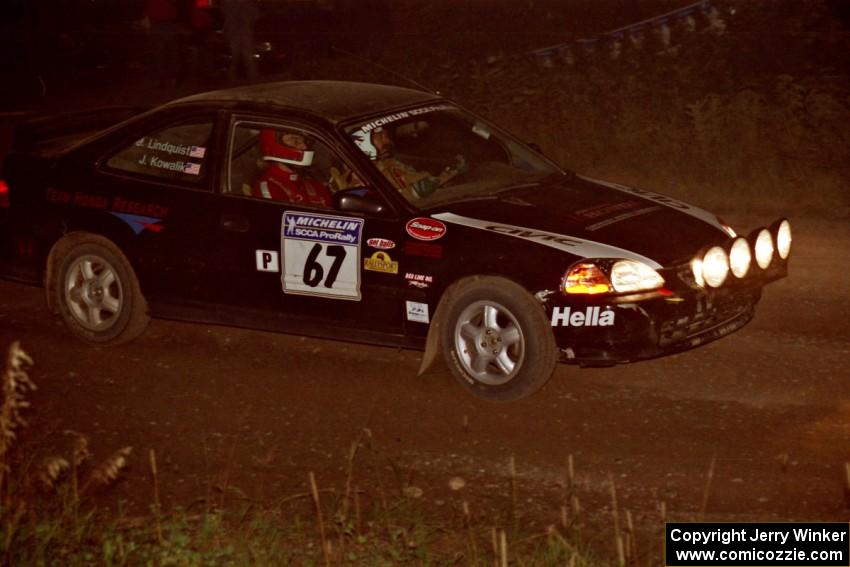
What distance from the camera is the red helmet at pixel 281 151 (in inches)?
302

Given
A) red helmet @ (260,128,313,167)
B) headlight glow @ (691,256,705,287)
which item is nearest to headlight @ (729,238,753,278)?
headlight glow @ (691,256,705,287)

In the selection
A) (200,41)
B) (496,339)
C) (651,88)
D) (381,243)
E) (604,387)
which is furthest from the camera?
(200,41)

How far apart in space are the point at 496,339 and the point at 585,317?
0.50 m

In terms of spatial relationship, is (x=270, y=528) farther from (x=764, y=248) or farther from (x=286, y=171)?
(x=764, y=248)

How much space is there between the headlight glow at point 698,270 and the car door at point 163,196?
8.79ft

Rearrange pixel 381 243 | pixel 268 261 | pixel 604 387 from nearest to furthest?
pixel 381 243 < pixel 604 387 < pixel 268 261

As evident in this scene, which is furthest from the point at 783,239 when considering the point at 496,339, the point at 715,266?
the point at 496,339

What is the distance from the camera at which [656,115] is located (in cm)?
1405

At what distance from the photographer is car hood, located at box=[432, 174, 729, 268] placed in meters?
6.81

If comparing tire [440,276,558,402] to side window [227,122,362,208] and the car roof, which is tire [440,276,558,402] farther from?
the car roof

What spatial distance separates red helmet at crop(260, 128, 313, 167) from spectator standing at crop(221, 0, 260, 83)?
1135cm

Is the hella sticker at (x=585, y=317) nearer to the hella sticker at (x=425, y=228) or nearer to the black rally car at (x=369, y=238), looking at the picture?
the black rally car at (x=369, y=238)

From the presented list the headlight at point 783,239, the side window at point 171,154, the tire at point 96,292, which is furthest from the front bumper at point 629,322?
the tire at point 96,292

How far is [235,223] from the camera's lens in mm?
7527
